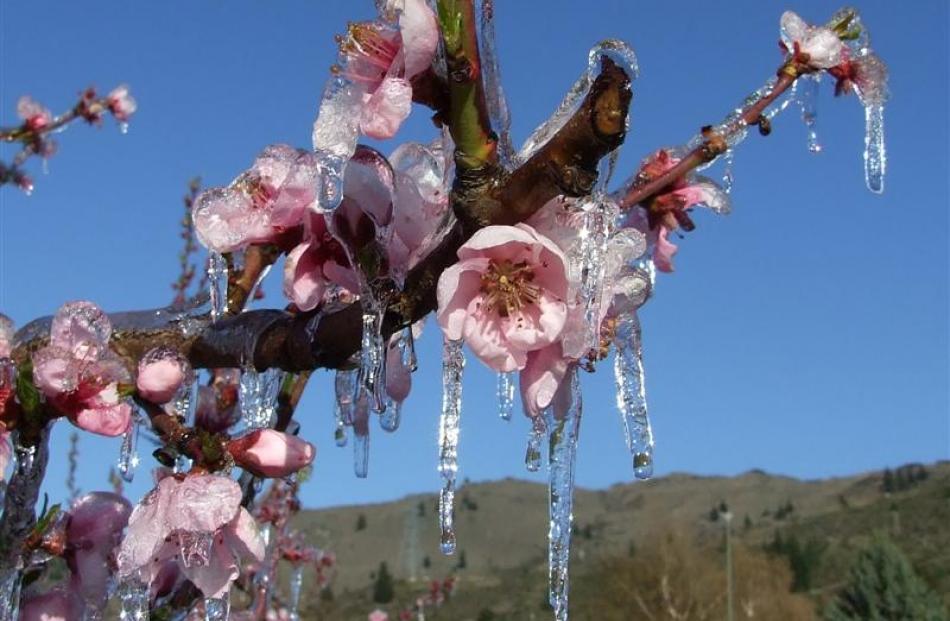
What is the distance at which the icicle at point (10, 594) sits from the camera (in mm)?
1409

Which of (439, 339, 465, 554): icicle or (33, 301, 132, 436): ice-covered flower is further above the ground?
(33, 301, 132, 436): ice-covered flower

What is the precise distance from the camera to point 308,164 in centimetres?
121

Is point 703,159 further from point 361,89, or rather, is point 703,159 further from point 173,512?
point 173,512

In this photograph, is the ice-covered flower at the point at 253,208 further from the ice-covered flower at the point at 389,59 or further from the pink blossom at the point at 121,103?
the pink blossom at the point at 121,103

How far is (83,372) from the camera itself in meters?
1.39

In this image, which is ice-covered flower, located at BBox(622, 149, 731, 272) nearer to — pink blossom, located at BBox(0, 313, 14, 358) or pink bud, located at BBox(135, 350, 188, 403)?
pink bud, located at BBox(135, 350, 188, 403)

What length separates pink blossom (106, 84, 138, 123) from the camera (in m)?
5.56

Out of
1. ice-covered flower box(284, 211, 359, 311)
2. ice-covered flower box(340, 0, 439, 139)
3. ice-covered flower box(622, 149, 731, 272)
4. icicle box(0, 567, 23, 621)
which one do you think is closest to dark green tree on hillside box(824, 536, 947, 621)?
ice-covered flower box(622, 149, 731, 272)

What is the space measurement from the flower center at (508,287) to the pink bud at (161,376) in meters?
0.48

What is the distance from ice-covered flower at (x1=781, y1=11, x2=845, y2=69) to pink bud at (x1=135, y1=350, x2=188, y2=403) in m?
1.13

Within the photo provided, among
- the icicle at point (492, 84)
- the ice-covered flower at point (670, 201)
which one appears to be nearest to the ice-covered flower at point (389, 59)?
the icicle at point (492, 84)

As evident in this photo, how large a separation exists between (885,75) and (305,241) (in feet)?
3.89

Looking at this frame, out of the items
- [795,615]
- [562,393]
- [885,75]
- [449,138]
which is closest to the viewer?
[449,138]

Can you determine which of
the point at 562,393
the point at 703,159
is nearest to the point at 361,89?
the point at 562,393
